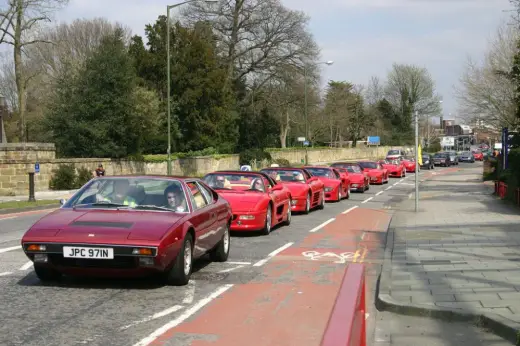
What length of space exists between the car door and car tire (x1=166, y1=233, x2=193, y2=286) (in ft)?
0.76

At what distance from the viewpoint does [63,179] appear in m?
30.9

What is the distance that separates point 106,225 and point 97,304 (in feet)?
3.29

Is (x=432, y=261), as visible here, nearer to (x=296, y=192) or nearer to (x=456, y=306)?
(x=456, y=306)

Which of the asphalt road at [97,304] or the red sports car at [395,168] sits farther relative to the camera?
the red sports car at [395,168]

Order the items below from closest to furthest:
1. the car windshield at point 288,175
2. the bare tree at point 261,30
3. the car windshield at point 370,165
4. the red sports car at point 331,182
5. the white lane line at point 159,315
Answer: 1. the white lane line at point 159,315
2. the car windshield at point 288,175
3. the red sports car at point 331,182
4. the car windshield at point 370,165
5. the bare tree at point 261,30

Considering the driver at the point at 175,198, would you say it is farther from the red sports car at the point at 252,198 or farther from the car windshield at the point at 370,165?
the car windshield at the point at 370,165

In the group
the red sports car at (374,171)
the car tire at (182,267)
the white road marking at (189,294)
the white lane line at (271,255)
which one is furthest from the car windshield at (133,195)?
the red sports car at (374,171)

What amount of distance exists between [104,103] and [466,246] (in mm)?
26762

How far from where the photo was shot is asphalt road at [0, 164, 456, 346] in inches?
213

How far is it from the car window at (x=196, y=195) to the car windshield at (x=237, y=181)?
15.8 ft

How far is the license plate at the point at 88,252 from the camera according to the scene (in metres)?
6.85

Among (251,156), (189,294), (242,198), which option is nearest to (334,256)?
(242,198)

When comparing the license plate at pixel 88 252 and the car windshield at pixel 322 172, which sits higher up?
the car windshield at pixel 322 172

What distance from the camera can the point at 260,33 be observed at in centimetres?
5378
